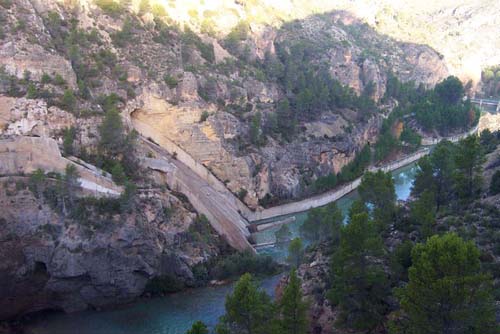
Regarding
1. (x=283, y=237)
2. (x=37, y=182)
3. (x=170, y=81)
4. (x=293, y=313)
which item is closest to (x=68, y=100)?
(x=37, y=182)

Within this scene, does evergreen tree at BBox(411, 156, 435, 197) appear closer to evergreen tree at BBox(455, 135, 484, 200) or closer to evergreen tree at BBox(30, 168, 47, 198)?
evergreen tree at BBox(455, 135, 484, 200)

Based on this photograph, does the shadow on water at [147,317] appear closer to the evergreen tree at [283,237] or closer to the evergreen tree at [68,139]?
the evergreen tree at [283,237]

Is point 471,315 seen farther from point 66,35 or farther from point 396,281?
point 66,35

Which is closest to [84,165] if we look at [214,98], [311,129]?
[214,98]

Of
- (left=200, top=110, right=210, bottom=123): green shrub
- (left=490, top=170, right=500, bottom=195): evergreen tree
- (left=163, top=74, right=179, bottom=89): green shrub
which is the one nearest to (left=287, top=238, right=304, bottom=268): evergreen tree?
(left=490, top=170, right=500, bottom=195): evergreen tree

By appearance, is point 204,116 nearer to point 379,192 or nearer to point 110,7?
point 110,7

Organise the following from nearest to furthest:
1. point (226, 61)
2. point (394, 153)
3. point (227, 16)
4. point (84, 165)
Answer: point (84, 165) → point (226, 61) → point (227, 16) → point (394, 153)
